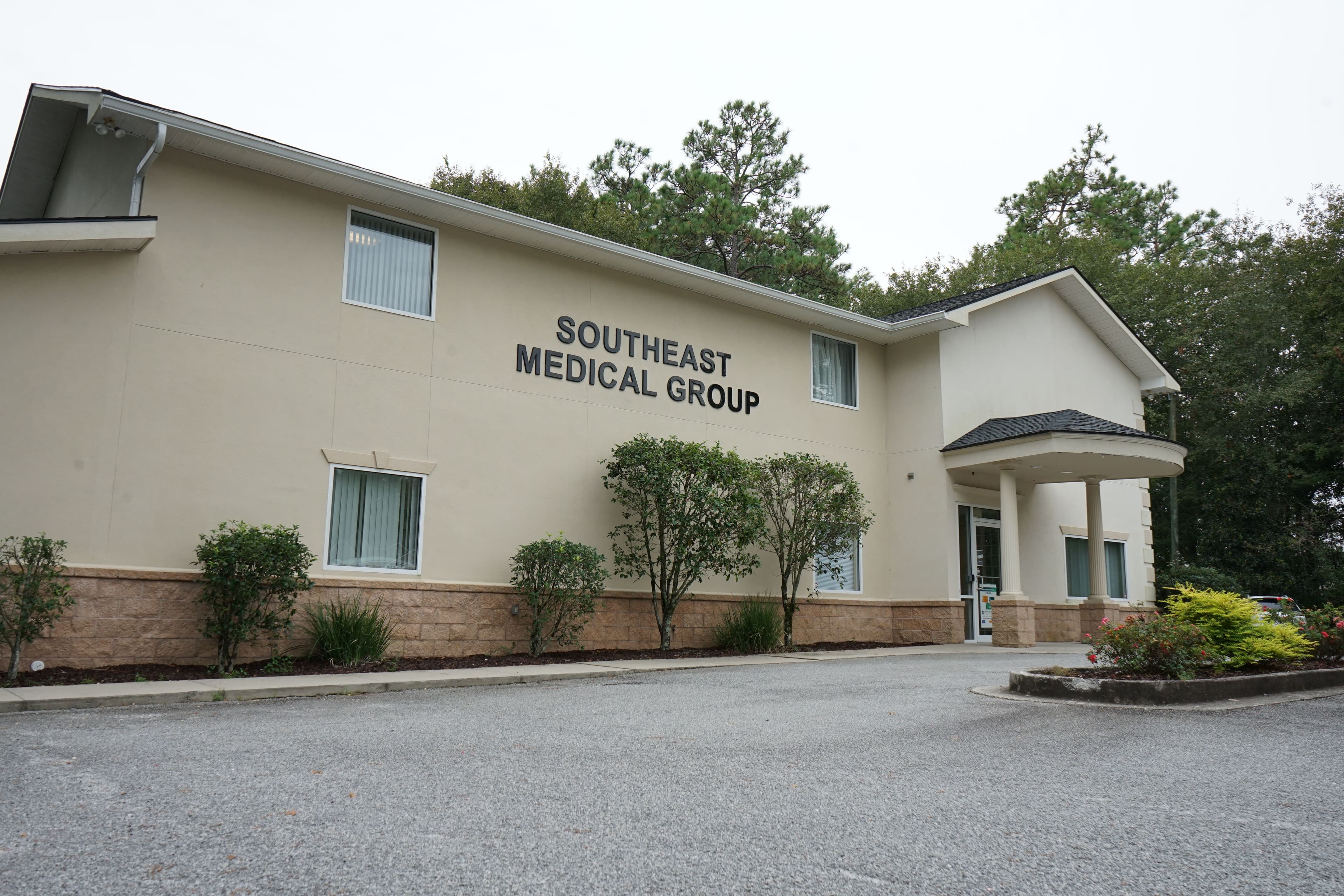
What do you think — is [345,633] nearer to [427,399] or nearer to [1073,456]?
[427,399]

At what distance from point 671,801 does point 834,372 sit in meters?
14.3

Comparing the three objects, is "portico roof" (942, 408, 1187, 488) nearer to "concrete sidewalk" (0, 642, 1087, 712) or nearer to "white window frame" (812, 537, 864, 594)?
"white window frame" (812, 537, 864, 594)

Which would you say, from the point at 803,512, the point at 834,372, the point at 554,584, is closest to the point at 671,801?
the point at 554,584

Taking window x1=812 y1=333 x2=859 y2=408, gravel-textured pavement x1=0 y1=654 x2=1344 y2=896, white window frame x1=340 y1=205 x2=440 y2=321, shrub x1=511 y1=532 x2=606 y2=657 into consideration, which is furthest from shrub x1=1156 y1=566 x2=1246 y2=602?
white window frame x1=340 y1=205 x2=440 y2=321

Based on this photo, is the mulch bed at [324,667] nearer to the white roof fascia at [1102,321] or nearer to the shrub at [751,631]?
the shrub at [751,631]

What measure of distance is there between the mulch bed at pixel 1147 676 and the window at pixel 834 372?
825cm

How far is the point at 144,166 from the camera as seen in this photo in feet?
35.3

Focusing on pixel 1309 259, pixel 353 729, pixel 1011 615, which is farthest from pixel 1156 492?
pixel 353 729

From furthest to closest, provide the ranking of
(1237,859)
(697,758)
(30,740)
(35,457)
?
(35,457), (30,740), (697,758), (1237,859)

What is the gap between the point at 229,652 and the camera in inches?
410

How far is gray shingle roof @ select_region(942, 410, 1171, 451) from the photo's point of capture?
1612 centimetres

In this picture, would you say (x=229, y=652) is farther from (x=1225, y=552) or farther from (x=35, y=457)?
(x=1225, y=552)

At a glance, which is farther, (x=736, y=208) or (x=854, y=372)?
(x=736, y=208)

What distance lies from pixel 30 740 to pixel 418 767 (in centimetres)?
291
